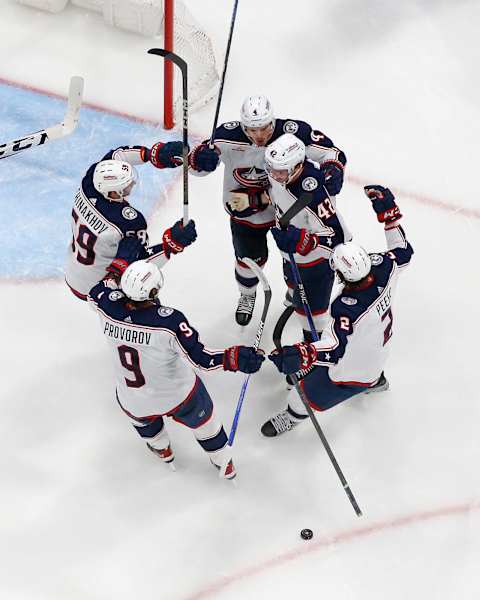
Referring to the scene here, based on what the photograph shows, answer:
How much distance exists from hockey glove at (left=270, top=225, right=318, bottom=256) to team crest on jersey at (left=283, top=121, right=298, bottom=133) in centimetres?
45

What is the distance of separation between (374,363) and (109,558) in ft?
4.47

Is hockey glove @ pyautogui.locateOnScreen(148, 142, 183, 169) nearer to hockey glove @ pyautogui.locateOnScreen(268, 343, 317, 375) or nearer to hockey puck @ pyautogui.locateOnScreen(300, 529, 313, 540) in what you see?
hockey glove @ pyautogui.locateOnScreen(268, 343, 317, 375)

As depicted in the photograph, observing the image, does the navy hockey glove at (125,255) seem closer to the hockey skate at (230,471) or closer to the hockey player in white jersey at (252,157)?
the hockey player in white jersey at (252,157)

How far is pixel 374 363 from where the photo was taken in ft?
12.3

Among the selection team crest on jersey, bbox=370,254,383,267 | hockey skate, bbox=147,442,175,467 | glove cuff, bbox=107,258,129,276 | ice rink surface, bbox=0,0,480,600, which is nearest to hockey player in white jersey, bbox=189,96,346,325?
team crest on jersey, bbox=370,254,383,267

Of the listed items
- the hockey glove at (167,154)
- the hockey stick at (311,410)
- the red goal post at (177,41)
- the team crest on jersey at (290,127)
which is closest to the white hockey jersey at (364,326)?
the hockey stick at (311,410)

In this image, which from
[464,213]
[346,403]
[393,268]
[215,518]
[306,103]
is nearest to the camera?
[393,268]

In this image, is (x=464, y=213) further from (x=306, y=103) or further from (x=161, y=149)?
(x=161, y=149)

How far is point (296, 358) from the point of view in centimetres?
350

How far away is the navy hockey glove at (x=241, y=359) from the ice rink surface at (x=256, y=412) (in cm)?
84

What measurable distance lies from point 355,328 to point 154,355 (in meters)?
0.79

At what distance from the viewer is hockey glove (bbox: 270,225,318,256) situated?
3.83 m

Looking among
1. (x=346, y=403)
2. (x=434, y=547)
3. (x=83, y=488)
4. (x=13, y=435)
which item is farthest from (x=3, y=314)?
(x=434, y=547)

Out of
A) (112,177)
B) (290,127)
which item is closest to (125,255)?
(112,177)
